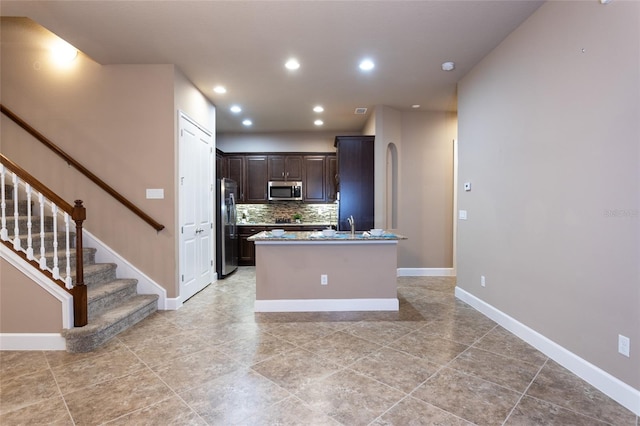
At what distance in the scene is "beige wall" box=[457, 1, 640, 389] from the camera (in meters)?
1.89

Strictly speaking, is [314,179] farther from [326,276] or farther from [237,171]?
[326,276]

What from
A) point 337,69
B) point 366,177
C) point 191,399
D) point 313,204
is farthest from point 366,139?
point 191,399

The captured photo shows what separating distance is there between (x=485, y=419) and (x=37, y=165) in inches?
200

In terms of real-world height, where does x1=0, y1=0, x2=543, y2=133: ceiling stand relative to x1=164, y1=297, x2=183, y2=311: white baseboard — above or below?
above

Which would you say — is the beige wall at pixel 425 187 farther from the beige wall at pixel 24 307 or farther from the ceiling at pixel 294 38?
the beige wall at pixel 24 307

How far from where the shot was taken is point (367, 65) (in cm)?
366

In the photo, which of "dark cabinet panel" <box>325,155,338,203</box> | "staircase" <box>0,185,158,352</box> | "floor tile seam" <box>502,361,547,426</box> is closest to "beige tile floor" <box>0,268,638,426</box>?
"floor tile seam" <box>502,361,547,426</box>

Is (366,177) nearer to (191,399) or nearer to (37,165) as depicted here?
(191,399)

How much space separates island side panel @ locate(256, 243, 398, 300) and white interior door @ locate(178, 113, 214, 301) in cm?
113

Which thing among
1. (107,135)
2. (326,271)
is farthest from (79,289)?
(326,271)

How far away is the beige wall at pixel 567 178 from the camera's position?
6.20 ft

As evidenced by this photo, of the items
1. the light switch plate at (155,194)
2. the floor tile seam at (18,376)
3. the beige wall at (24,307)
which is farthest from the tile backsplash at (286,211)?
the floor tile seam at (18,376)

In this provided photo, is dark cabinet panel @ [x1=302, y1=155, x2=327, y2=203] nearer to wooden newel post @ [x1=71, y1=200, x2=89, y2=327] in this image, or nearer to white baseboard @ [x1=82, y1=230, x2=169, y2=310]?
white baseboard @ [x1=82, y1=230, x2=169, y2=310]

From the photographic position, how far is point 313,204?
6973 millimetres
